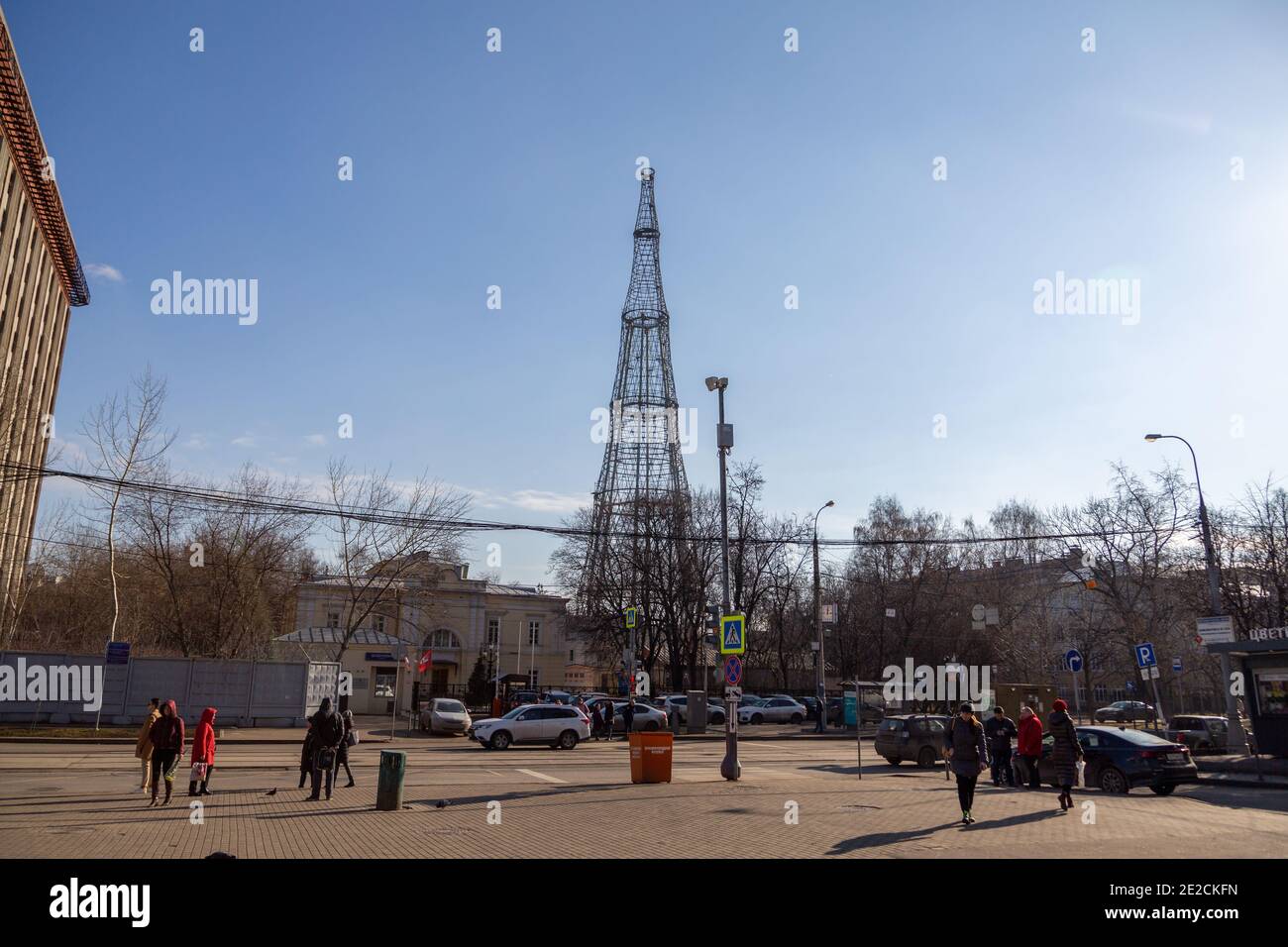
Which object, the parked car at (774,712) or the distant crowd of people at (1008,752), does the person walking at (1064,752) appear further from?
the parked car at (774,712)

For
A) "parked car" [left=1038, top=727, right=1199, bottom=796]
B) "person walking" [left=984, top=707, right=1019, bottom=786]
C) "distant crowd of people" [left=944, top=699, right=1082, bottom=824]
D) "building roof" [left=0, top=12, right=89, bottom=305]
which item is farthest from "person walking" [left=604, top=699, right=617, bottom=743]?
"building roof" [left=0, top=12, right=89, bottom=305]

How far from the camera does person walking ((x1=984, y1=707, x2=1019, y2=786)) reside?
18219 millimetres

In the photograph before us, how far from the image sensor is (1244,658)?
22938 mm

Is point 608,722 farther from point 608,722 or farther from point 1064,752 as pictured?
point 1064,752

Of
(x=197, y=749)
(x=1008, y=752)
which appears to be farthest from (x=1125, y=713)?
(x=197, y=749)

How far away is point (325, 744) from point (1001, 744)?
13541 millimetres

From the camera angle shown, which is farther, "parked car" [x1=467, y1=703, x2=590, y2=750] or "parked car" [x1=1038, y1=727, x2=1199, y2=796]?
"parked car" [x1=467, y1=703, x2=590, y2=750]

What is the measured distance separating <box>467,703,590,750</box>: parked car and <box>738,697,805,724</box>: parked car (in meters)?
17.9

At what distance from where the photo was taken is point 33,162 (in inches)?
1962

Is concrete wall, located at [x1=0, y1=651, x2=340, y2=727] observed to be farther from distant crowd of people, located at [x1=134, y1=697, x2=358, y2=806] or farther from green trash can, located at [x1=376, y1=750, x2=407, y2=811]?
green trash can, located at [x1=376, y1=750, x2=407, y2=811]

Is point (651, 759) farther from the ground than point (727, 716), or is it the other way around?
point (727, 716)

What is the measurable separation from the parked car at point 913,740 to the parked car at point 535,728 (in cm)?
1062

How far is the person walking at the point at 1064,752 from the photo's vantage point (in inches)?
568
